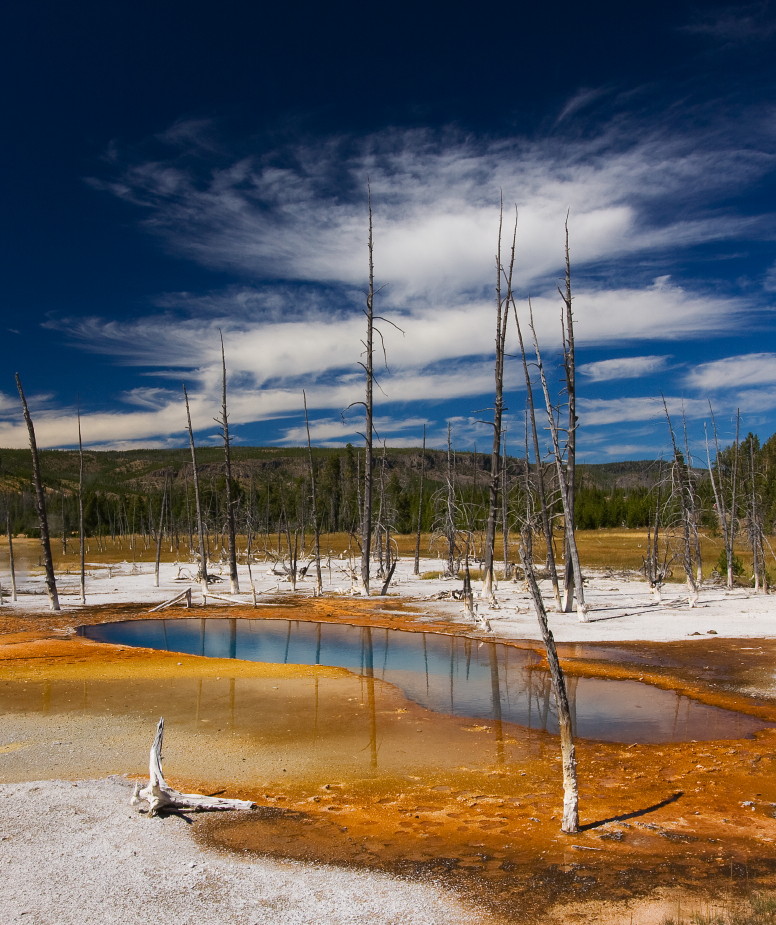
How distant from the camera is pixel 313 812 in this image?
28.8 ft

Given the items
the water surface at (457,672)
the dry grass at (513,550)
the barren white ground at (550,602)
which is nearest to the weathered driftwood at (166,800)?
the water surface at (457,672)

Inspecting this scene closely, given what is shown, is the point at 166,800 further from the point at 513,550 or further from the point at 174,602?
the point at 513,550

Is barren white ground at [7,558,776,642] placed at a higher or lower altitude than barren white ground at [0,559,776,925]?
lower

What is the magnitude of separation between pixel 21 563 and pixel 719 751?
70107 millimetres

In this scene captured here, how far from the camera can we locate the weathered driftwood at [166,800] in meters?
8.45

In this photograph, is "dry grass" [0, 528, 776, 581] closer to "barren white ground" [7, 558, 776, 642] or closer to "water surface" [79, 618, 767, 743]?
"barren white ground" [7, 558, 776, 642]

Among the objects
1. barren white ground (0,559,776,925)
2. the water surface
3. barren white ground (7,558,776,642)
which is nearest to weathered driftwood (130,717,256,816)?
barren white ground (0,559,776,925)

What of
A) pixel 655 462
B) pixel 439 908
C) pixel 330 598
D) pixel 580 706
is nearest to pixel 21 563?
pixel 330 598

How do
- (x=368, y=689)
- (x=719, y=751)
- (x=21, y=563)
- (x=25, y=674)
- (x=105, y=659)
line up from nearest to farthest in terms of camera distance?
(x=719, y=751) < (x=368, y=689) < (x=25, y=674) < (x=105, y=659) < (x=21, y=563)

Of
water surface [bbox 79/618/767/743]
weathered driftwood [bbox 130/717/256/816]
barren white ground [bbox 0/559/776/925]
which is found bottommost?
water surface [bbox 79/618/767/743]

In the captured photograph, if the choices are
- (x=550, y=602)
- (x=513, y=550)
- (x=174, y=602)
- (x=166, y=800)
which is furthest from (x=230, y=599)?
(x=513, y=550)

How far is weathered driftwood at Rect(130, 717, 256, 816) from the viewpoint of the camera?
845cm

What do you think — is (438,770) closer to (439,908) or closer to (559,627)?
(439,908)

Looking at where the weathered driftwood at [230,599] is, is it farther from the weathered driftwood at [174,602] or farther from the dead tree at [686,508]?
the dead tree at [686,508]
